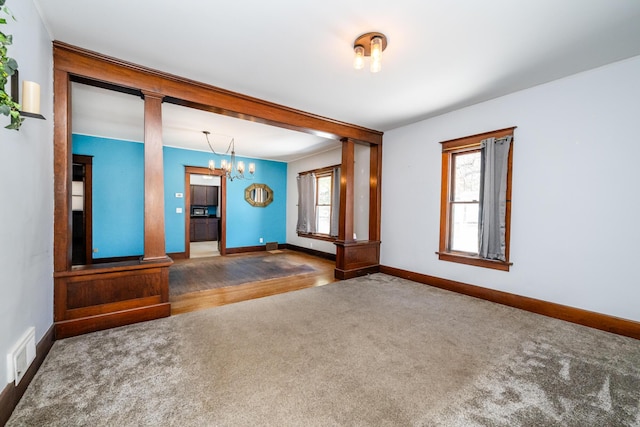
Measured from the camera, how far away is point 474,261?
11.9ft

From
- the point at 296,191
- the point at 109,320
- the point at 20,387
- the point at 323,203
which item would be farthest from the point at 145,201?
the point at 296,191

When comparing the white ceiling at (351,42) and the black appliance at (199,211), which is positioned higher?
the white ceiling at (351,42)

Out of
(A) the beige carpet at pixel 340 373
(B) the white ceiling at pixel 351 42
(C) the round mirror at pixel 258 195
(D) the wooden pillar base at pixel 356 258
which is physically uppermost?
(B) the white ceiling at pixel 351 42

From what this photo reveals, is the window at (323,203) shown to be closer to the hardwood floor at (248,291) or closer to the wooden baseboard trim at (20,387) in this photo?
the hardwood floor at (248,291)

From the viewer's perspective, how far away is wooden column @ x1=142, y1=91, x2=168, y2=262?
111 inches

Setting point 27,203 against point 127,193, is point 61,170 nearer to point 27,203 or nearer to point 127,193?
point 27,203

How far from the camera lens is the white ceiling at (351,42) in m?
1.93

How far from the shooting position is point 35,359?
73.2 inches

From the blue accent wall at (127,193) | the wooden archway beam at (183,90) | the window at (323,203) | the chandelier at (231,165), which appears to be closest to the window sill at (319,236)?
the window at (323,203)

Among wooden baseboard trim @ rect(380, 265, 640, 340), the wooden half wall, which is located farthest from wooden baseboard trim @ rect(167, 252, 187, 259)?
wooden baseboard trim @ rect(380, 265, 640, 340)

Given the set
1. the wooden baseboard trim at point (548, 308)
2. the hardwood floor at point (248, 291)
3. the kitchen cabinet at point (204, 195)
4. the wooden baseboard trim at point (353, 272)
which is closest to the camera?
the wooden baseboard trim at point (548, 308)

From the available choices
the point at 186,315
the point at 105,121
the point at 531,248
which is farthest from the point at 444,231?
the point at 105,121

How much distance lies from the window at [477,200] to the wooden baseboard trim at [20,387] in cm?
446

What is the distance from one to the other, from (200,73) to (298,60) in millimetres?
1137
